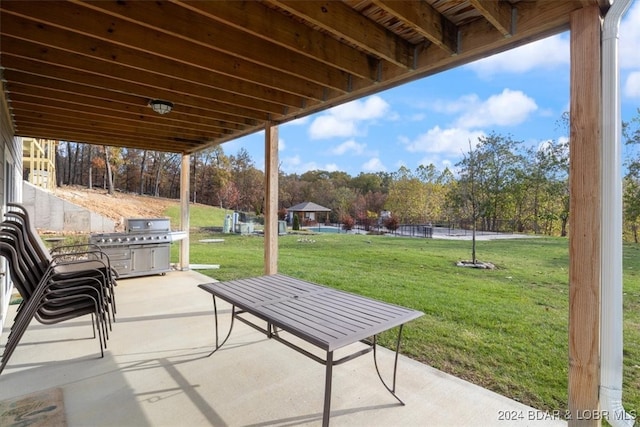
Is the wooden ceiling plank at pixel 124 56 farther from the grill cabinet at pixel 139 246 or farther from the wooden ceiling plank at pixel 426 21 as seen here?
the grill cabinet at pixel 139 246

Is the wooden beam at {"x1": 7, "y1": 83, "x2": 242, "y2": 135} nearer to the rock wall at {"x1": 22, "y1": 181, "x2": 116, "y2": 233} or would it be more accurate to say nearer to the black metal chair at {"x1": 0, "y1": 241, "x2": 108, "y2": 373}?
the black metal chair at {"x1": 0, "y1": 241, "x2": 108, "y2": 373}

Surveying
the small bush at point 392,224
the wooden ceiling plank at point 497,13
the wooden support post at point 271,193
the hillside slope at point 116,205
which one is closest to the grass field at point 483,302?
the wooden support post at point 271,193

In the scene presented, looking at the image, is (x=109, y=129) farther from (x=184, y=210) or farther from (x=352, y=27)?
(x=352, y=27)

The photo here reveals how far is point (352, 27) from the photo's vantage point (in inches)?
79.4

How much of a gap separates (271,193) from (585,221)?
3.15m

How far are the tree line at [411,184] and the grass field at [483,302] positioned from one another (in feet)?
7.26

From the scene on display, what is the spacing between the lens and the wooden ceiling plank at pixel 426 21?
68.7 inches

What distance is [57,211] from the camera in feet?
37.3

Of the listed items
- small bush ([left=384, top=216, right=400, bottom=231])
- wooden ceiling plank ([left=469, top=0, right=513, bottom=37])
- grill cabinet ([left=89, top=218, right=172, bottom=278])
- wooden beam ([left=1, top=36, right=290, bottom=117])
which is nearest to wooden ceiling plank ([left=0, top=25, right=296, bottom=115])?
wooden beam ([left=1, top=36, right=290, bottom=117])

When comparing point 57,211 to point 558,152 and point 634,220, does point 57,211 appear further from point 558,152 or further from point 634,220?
point 558,152

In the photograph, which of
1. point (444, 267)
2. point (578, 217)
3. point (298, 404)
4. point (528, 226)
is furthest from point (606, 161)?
point (528, 226)

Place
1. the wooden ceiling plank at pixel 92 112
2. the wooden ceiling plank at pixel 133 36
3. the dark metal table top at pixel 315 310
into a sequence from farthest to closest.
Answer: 1. the wooden ceiling plank at pixel 92 112
2. the wooden ceiling plank at pixel 133 36
3. the dark metal table top at pixel 315 310

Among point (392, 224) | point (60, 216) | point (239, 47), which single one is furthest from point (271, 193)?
point (392, 224)

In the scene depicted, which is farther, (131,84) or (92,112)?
(92,112)
